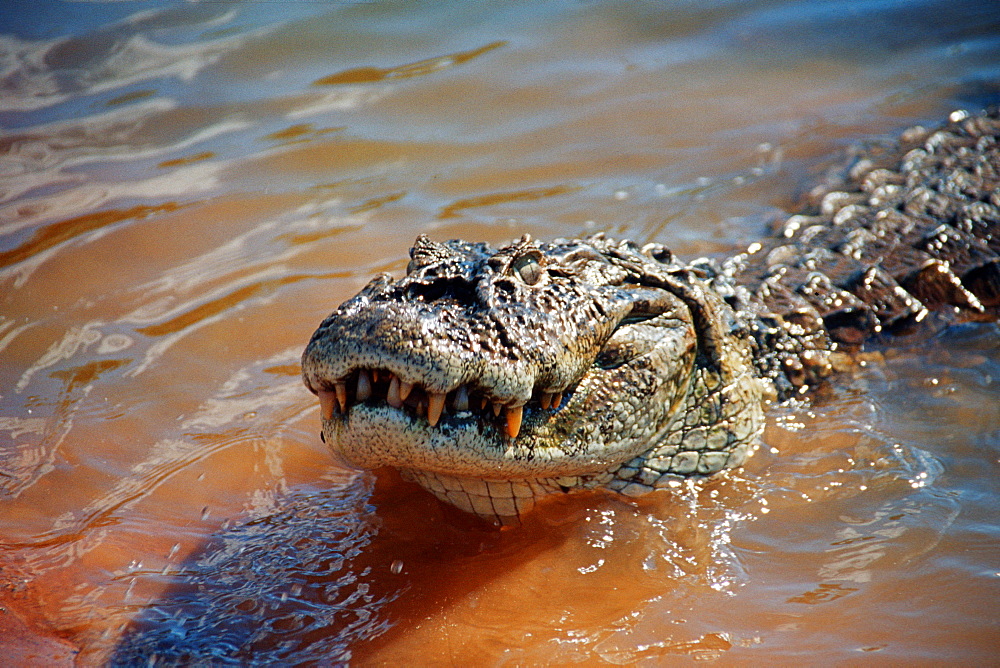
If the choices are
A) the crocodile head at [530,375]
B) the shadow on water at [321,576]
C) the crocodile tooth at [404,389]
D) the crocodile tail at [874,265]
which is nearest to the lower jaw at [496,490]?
the crocodile head at [530,375]

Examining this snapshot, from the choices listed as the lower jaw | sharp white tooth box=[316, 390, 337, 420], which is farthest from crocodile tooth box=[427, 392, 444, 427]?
the lower jaw

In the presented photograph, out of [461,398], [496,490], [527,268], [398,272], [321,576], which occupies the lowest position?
[321,576]

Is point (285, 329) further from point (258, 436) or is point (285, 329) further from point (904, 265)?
point (904, 265)

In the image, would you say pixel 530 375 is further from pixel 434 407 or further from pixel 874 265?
pixel 874 265

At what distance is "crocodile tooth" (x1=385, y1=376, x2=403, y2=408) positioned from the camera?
94.7 inches

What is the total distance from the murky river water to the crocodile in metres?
0.23

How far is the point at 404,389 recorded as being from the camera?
2.38 m

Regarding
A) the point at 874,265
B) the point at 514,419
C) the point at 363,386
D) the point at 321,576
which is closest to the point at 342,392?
the point at 363,386

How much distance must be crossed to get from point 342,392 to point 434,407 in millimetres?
295

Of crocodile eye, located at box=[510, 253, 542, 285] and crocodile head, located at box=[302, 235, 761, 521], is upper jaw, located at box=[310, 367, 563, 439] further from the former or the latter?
crocodile eye, located at box=[510, 253, 542, 285]

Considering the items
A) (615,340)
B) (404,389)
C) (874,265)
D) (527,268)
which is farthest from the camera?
(874,265)

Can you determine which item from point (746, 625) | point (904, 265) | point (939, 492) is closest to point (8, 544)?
point (746, 625)

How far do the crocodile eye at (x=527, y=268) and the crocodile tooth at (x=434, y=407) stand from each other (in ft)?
2.05

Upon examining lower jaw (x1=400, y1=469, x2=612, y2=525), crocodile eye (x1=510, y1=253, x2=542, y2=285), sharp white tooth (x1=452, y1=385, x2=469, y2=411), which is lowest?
lower jaw (x1=400, y1=469, x2=612, y2=525)
